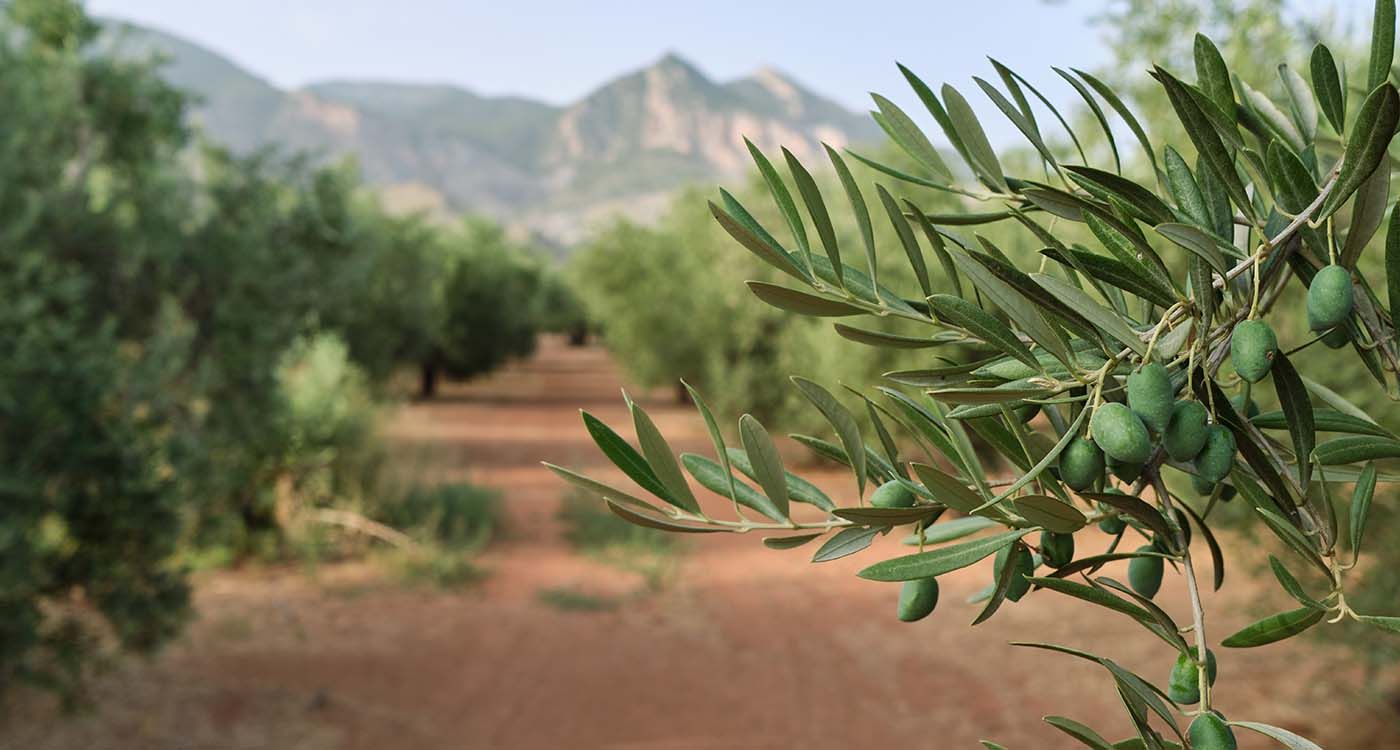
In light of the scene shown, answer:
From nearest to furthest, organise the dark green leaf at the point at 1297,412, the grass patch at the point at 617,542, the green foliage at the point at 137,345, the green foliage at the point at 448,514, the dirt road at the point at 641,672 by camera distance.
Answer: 1. the dark green leaf at the point at 1297,412
2. the green foliage at the point at 137,345
3. the dirt road at the point at 641,672
4. the grass patch at the point at 617,542
5. the green foliage at the point at 448,514

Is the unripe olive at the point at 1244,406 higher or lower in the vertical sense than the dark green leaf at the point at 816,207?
lower

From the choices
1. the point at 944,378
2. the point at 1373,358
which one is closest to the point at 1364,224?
the point at 1373,358

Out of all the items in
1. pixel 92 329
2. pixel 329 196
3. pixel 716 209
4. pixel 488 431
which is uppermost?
pixel 329 196

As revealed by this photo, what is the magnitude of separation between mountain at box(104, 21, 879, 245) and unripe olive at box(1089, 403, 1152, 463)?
102 metres

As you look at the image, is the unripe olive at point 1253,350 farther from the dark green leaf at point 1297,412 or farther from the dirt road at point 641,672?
the dirt road at point 641,672

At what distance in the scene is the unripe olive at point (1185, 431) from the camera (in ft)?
1.71

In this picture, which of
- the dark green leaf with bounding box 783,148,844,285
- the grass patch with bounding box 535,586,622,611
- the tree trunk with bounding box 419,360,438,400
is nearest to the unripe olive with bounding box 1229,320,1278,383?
the dark green leaf with bounding box 783,148,844,285

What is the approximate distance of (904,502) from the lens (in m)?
0.61

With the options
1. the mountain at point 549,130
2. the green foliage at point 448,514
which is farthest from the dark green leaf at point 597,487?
the mountain at point 549,130

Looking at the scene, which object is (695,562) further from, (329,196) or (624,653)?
(329,196)

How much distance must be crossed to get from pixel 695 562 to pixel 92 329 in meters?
5.48

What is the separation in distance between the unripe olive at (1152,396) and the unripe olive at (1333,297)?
0.30ft

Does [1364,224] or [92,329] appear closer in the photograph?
[1364,224]

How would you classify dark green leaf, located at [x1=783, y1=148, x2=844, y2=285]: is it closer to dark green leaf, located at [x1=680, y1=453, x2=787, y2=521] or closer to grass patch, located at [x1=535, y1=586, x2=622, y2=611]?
dark green leaf, located at [x1=680, y1=453, x2=787, y2=521]
